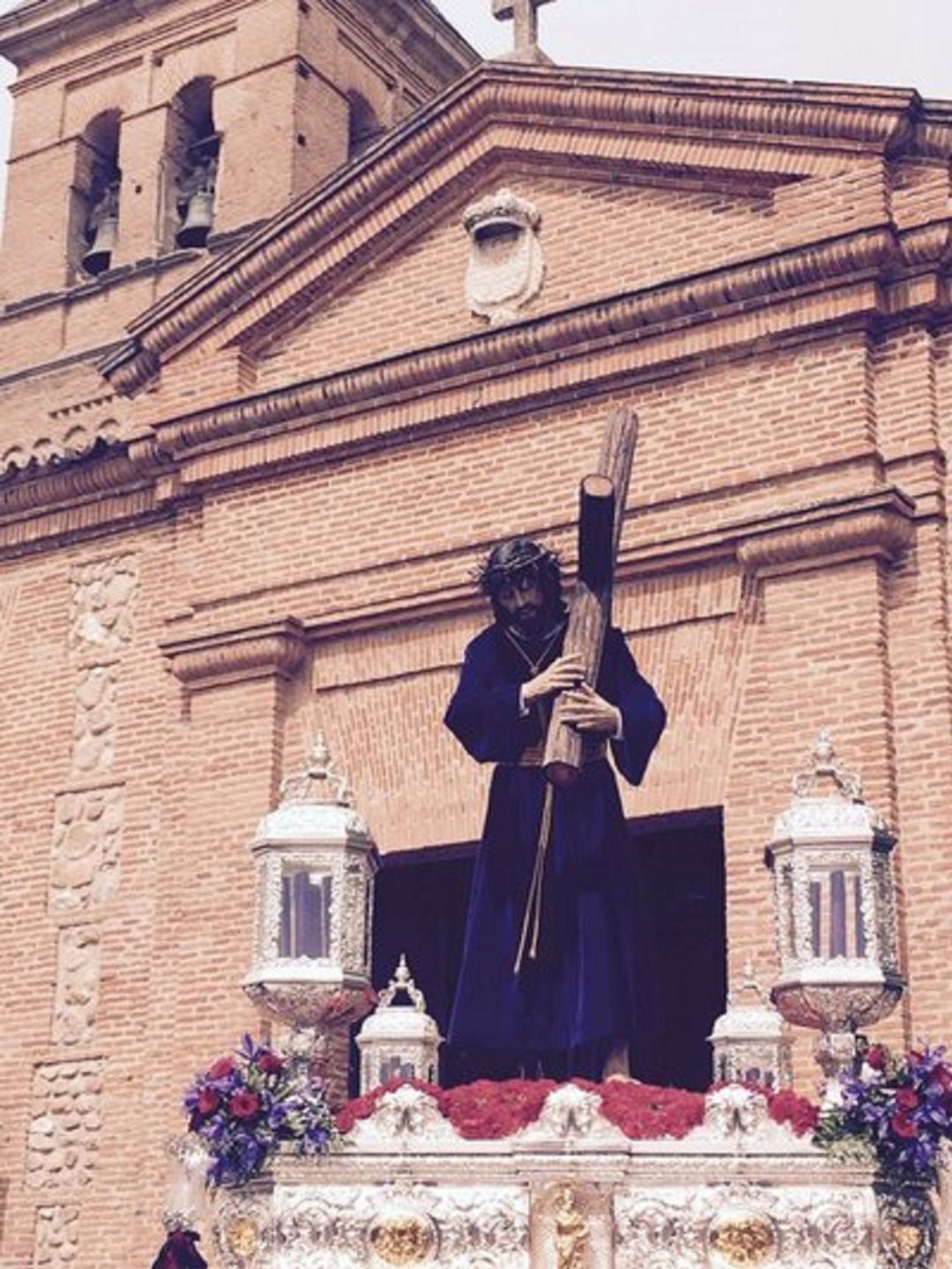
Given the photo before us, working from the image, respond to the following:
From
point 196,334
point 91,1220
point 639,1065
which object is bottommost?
point 91,1220

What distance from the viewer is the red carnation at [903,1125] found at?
18.4ft

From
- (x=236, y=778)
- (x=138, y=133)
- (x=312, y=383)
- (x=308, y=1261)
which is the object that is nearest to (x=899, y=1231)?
(x=308, y=1261)

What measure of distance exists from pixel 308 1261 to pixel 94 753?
25.1 ft

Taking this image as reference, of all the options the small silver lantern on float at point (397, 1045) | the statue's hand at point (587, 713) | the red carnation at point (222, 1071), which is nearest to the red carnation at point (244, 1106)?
the red carnation at point (222, 1071)

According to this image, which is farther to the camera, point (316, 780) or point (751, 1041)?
point (751, 1041)

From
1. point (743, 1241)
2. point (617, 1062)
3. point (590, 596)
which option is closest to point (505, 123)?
point (590, 596)

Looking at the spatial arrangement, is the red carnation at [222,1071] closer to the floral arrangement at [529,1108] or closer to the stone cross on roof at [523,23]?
the floral arrangement at [529,1108]

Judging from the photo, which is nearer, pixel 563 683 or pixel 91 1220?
pixel 563 683

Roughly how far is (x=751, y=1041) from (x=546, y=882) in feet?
10.2

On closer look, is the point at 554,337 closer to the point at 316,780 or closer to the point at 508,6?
the point at 508,6

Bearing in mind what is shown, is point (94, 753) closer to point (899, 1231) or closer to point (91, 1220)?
point (91, 1220)

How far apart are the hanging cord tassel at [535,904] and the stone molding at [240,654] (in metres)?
5.67

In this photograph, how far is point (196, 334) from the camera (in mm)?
13219

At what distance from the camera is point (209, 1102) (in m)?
6.01
